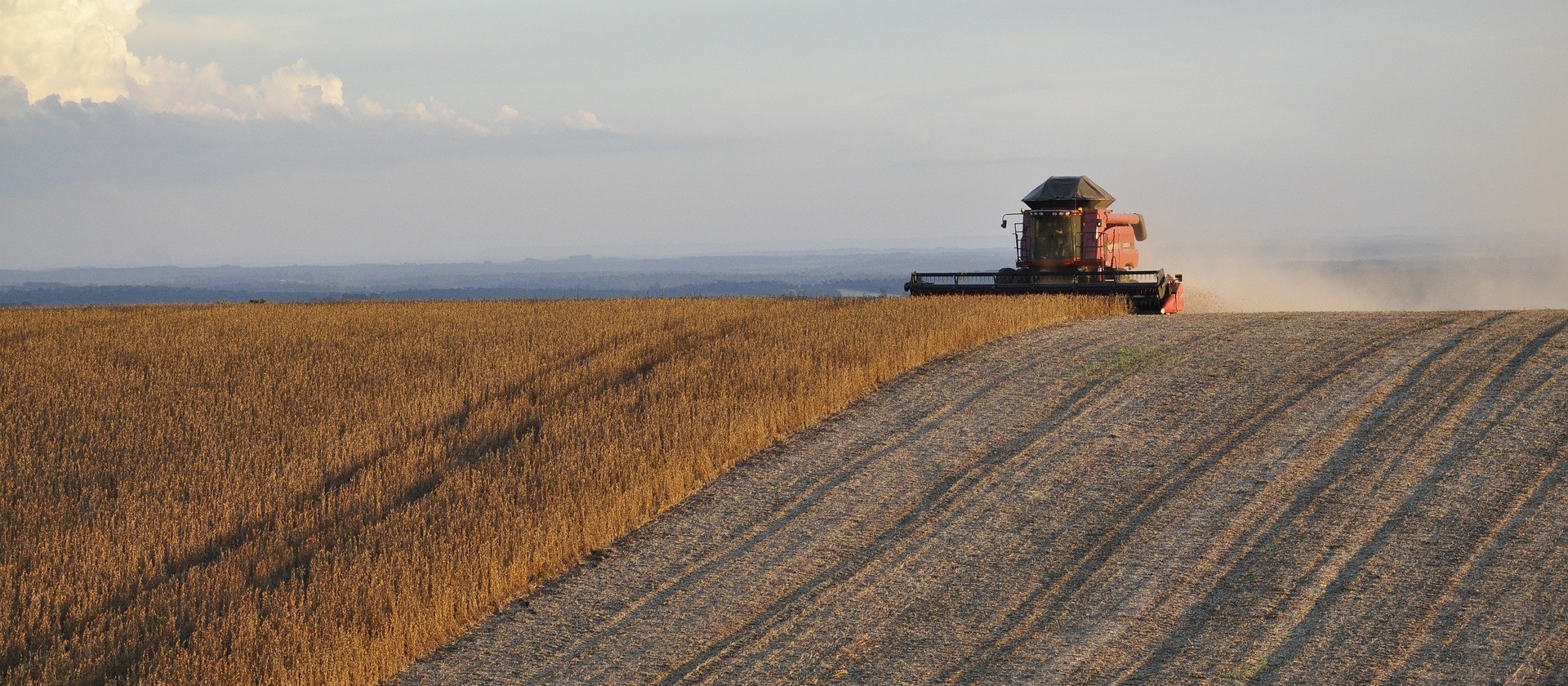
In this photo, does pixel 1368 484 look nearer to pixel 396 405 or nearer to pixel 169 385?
pixel 396 405

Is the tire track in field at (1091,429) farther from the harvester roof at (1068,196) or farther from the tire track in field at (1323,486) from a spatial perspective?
the harvester roof at (1068,196)

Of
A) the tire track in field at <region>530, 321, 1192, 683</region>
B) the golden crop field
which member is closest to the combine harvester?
the golden crop field

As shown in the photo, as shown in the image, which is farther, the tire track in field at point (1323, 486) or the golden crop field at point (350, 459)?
the golden crop field at point (350, 459)

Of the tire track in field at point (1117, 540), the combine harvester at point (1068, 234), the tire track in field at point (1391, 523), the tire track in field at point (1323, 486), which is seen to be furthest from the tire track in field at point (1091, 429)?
the combine harvester at point (1068, 234)

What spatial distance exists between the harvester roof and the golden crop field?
743 cm

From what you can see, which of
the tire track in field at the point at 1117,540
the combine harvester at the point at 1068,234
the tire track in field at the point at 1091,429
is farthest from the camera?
the combine harvester at the point at 1068,234

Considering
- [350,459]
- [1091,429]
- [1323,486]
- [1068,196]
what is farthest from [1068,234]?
[350,459]

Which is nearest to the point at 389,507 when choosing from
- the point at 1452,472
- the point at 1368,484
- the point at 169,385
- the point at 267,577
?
the point at 267,577

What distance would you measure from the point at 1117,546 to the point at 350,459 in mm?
7146

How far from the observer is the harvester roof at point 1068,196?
27.0 metres

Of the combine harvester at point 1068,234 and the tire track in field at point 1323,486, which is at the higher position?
the combine harvester at point 1068,234

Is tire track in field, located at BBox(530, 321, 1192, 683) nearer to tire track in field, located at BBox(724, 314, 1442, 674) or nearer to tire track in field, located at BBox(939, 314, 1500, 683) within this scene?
tire track in field, located at BBox(724, 314, 1442, 674)

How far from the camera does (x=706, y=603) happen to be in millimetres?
8594

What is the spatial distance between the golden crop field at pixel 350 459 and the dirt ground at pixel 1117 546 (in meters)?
0.49
